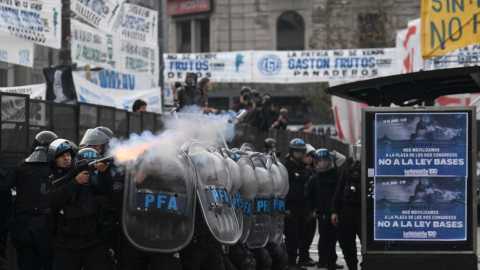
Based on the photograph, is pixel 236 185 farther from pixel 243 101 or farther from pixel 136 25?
pixel 136 25

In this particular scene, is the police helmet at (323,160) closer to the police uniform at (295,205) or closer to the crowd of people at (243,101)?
the police uniform at (295,205)

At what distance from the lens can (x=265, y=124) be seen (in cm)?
1625

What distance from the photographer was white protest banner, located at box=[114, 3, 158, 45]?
15.3 m

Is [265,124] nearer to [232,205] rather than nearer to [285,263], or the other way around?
[285,263]

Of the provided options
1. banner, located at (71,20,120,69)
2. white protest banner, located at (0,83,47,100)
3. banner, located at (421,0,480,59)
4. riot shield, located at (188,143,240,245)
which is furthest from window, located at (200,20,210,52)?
riot shield, located at (188,143,240,245)

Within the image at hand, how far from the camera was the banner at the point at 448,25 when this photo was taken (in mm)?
13109

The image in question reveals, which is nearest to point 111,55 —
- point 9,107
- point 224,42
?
point 9,107

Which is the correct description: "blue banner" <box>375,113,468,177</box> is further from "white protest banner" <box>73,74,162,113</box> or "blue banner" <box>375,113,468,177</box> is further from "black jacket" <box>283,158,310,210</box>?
"white protest banner" <box>73,74,162,113</box>

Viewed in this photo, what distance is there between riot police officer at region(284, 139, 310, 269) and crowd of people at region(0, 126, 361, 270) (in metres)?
0.02

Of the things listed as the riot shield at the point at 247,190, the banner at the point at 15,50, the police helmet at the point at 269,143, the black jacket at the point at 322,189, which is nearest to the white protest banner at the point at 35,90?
the banner at the point at 15,50

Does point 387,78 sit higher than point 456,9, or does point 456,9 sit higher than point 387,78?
point 456,9

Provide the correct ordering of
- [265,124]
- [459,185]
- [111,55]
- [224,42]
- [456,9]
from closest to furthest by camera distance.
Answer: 1. [459,185]
2. [456,9]
3. [111,55]
4. [265,124]
5. [224,42]

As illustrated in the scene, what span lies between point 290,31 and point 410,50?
827 inches

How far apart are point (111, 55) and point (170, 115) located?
3.01 m
